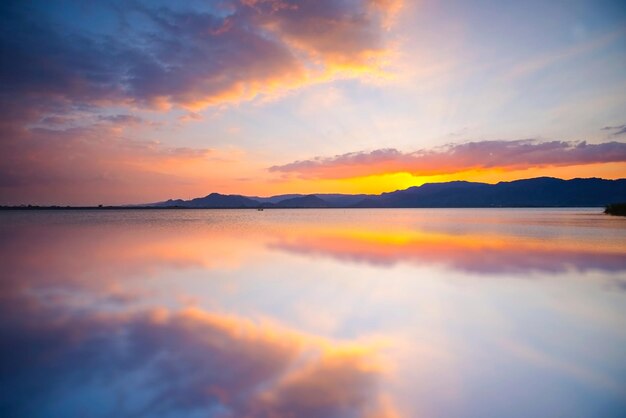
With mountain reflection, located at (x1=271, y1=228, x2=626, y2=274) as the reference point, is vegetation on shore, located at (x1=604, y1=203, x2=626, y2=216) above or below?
above

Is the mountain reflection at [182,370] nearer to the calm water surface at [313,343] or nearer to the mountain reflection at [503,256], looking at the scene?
the calm water surface at [313,343]

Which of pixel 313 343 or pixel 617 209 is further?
pixel 617 209

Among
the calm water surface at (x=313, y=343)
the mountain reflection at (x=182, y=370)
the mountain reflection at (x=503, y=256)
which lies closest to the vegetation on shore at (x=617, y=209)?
the mountain reflection at (x=503, y=256)

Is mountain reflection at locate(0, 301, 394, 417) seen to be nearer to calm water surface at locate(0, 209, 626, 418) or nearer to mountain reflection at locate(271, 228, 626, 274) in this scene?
calm water surface at locate(0, 209, 626, 418)

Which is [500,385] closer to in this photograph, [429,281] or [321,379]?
[321,379]

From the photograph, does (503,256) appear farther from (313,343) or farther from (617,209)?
(617,209)

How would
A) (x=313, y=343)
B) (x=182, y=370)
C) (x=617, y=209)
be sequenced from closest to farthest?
1. (x=182, y=370)
2. (x=313, y=343)
3. (x=617, y=209)

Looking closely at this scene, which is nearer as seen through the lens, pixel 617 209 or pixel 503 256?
pixel 503 256

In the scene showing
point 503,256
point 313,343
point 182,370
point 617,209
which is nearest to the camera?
point 182,370

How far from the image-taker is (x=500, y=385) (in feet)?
16.7

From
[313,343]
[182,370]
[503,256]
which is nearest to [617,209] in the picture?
[503,256]

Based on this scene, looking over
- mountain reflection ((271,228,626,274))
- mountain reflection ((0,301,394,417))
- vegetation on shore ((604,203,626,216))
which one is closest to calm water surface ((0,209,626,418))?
mountain reflection ((0,301,394,417))

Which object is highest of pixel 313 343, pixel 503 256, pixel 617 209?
pixel 617 209

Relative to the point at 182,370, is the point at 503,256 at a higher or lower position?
lower
